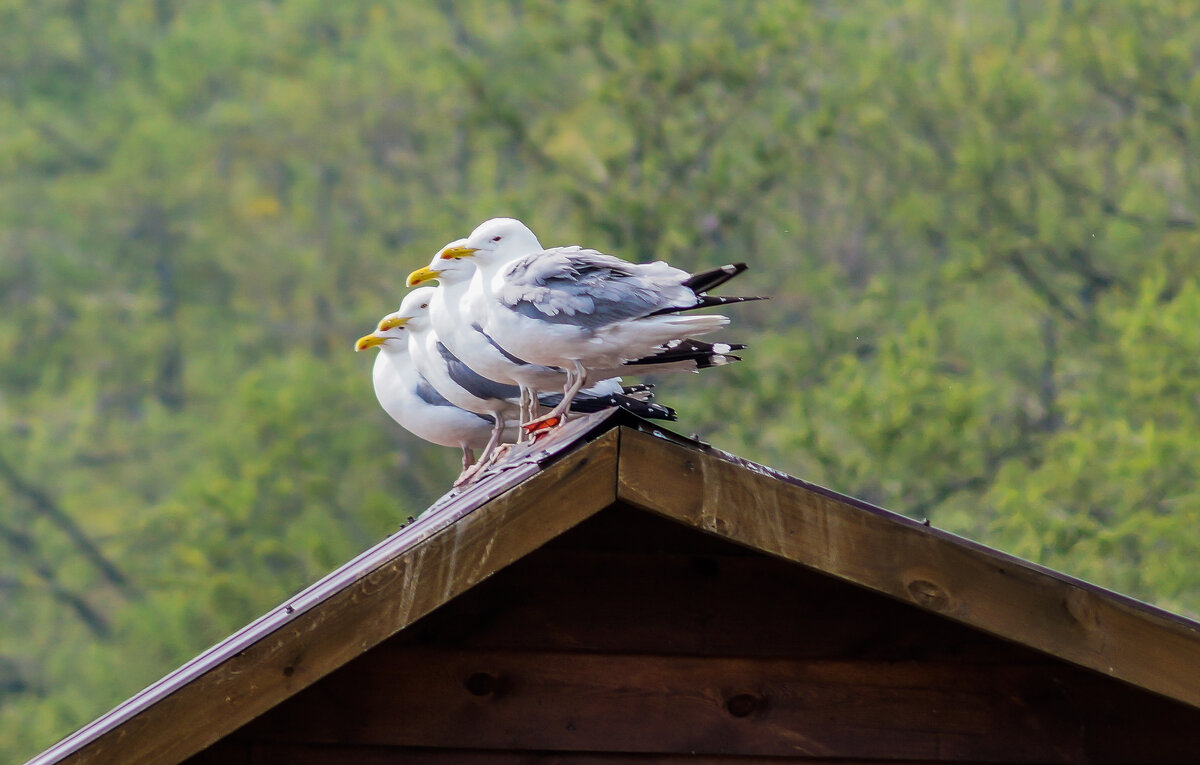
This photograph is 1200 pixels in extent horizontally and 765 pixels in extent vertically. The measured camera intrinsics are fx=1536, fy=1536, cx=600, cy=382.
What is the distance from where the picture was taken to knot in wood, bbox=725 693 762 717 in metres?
2.44

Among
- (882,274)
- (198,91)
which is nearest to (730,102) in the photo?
(882,274)

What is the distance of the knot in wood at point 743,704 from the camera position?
96.2 inches

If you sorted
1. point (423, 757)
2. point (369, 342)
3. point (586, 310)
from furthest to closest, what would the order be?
point (369, 342)
point (586, 310)
point (423, 757)

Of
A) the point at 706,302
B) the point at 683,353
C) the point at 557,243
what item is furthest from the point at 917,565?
the point at 557,243

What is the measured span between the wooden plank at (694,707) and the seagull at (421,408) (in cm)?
270

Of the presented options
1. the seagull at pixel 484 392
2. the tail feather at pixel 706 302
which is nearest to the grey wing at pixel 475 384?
the seagull at pixel 484 392

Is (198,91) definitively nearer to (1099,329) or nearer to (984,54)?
Answer: (984,54)

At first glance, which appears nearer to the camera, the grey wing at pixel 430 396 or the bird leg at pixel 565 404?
the bird leg at pixel 565 404

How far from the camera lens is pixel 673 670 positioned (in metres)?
2.46

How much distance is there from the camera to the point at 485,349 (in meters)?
4.09

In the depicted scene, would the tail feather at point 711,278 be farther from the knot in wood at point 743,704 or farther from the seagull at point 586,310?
the knot in wood at point 743,704

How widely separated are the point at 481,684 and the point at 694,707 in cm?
34

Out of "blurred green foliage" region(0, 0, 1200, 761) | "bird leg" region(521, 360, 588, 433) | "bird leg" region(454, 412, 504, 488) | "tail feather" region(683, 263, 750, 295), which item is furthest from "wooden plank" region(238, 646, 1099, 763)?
"blurred green foliage" region(0, 0, 1200, 761)

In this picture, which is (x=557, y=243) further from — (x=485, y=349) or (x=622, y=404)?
(x=485, y=349)
